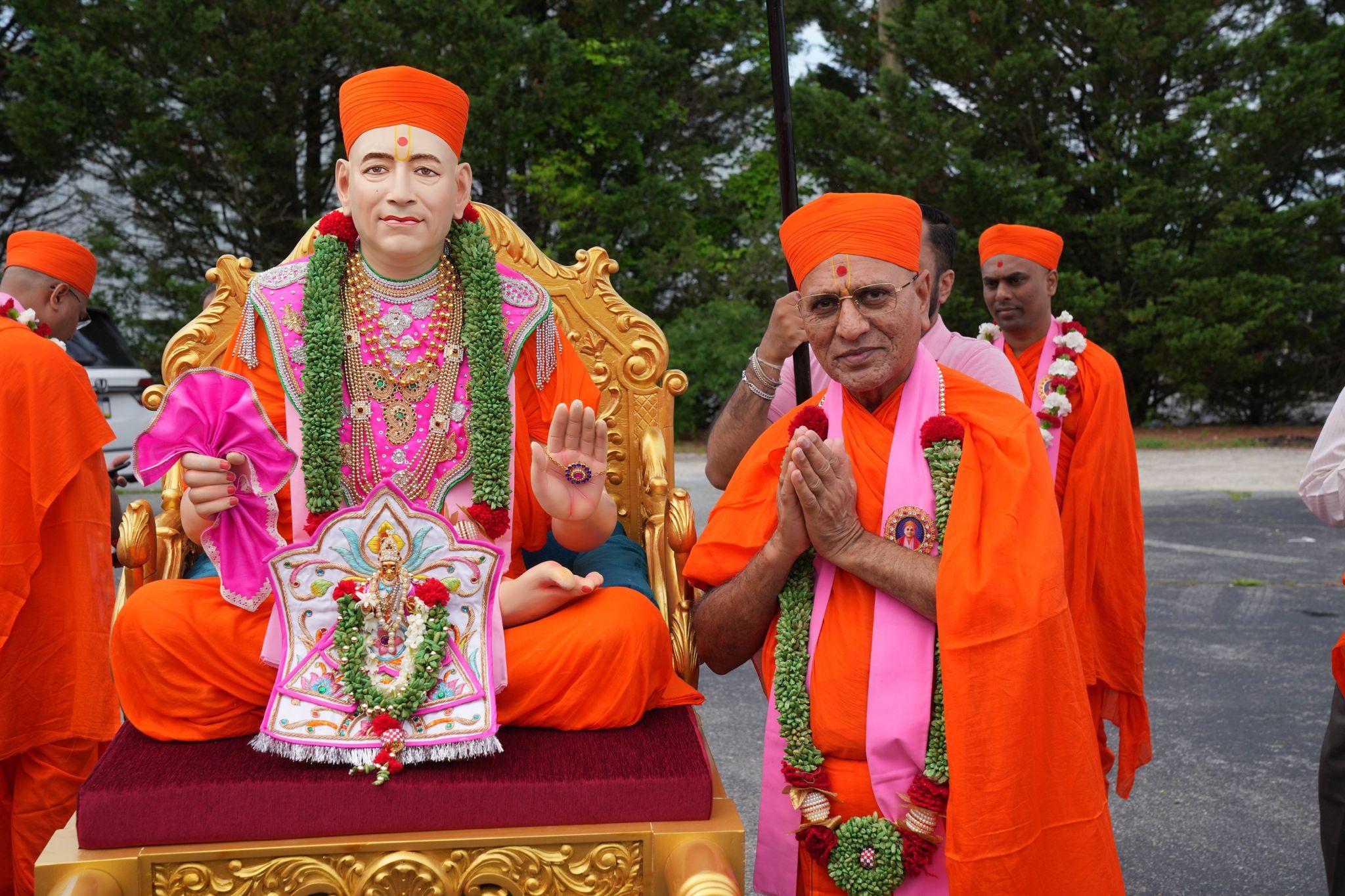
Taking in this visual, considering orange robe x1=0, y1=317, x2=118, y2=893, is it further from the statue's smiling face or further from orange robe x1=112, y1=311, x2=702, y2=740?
the statue's smiling face

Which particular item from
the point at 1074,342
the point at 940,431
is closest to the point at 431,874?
the point at 940,431

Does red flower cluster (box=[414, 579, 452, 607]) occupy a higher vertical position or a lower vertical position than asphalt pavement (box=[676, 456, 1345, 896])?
higher

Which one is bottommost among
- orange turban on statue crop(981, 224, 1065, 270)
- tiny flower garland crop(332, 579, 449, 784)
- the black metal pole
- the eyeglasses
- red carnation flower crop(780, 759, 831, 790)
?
A: red carnation flower crop(780, 759, 831, 790)

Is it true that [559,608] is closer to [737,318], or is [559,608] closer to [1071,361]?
[1071,361]

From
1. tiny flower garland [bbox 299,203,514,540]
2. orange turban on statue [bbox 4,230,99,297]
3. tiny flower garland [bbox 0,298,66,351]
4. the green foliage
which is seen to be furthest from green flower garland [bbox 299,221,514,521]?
the green foliage

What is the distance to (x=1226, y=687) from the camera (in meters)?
5.31

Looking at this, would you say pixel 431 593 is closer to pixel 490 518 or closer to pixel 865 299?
pixel 490 518

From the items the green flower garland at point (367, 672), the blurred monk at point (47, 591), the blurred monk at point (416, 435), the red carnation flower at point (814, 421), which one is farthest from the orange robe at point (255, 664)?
the blurred monk at point (47, 591)

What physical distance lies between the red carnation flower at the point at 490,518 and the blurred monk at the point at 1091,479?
187cm

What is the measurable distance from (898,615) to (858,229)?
2.43ft

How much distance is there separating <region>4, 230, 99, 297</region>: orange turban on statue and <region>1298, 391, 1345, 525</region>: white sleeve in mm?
3240

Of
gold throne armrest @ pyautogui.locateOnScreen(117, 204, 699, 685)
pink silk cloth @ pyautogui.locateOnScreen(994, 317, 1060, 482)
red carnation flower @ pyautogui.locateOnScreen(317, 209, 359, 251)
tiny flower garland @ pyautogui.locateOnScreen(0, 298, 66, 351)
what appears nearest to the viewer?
red carnation flower @ pyautogui.locateOnScreen(317, 209, 359, 251)

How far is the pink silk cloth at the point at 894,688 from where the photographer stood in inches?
86.5

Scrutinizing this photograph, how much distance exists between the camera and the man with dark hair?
116 inches
